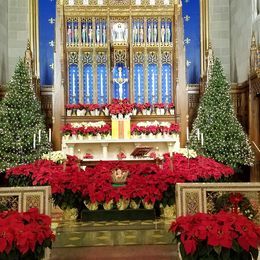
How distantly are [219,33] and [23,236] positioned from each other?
14.3 m

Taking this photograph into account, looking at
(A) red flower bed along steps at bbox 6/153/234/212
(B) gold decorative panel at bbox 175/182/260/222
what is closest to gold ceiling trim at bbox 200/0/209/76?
(A) red flower bed along steps at bbox 6/153/234/212

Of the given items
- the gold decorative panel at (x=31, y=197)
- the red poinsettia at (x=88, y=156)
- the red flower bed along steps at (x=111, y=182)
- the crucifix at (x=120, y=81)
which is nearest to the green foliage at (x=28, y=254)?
the gold decorative panel at (x=31, y=197)

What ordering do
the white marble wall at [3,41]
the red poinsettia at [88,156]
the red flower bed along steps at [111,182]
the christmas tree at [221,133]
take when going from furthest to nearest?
the white marble wall at [3,41]
the red poinsettia at [88,156]
the christmas tree at [221,133]
the red flower bed along steps at [111,182]

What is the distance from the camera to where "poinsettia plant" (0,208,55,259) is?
15.2 feet

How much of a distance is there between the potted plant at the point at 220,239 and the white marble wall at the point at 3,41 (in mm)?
12954

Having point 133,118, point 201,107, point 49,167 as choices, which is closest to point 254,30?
point 201,107

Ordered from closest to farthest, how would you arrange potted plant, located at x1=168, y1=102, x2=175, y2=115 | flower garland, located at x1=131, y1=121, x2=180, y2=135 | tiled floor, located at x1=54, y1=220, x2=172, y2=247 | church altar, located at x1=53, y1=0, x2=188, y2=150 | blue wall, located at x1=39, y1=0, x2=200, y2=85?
tiled floor, located at x1=54, y1=220, x2=172, y2=247 < flower garland, located at x1=131, y1=121, x2=180, y2=135 < potted plant, located at x1=168, y1=102, x2=175, y2=115 < church altar, located at x1=53, y1=0, x2=188, y2=150 < blue wall, located at x1=39, y1=0, x2=200, y2=85

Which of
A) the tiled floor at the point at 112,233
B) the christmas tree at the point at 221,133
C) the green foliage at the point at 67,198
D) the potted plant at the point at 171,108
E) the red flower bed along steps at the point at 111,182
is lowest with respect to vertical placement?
the tiled floor at the point at 112,233

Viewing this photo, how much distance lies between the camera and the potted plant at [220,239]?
15.1ft

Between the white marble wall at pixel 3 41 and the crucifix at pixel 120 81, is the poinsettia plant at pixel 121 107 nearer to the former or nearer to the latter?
the crucifix at pixel 120 81

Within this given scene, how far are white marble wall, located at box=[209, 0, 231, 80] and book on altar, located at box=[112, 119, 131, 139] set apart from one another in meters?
4.32

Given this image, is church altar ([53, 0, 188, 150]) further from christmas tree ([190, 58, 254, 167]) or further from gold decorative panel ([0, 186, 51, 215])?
gold decorative panel ([0, 186, 51, 215])

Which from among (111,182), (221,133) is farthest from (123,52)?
(111,182)

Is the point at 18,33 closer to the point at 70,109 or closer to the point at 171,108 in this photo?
the point at 70,109
